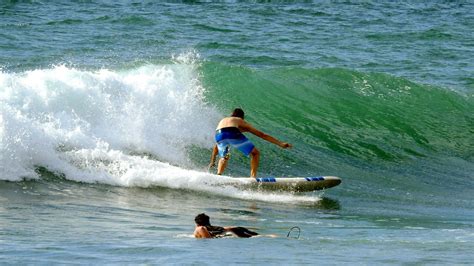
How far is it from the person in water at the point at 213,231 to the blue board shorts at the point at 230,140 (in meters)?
3.84

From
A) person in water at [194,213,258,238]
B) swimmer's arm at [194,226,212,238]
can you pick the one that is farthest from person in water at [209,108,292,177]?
swimmer's arm at [194,226,212,238]

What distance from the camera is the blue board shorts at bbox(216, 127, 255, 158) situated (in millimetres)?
13852

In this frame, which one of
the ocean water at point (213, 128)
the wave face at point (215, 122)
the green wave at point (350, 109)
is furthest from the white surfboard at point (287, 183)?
the green wave at point (350, 109)

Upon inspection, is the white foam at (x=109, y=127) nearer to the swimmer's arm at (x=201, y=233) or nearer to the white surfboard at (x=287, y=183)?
the white surfboard at (x=287, y=183)

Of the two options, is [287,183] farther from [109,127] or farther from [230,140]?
[109,127]

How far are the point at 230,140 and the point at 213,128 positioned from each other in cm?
352

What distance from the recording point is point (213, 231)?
10.0 meters

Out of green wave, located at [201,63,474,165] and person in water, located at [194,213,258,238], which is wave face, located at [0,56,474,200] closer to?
green wave, located at [201,63,474,165]

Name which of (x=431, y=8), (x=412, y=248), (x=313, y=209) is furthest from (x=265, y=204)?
(x=431, y=8)

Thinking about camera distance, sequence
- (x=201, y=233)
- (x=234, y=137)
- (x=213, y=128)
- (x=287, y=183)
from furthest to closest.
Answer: (x=213, y=128), (x=234, y=137), (x=287, y=183), (x=201, y=233)

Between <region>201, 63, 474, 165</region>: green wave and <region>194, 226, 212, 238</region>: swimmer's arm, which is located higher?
<region>201, 63, 474, 165</region>: green wave

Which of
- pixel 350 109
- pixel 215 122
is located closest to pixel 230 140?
pixel 215 122

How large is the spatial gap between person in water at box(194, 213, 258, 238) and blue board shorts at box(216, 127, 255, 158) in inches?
151

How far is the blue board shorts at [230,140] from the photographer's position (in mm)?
13852
